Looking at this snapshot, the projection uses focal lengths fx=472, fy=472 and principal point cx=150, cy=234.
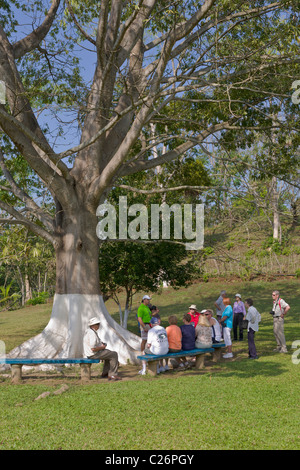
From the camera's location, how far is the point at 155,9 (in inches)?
482

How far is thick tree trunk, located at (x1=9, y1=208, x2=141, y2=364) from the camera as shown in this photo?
10.9 m

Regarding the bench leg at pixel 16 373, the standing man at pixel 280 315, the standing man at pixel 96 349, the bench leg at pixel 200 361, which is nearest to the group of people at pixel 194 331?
the standing man at pixel 280 315

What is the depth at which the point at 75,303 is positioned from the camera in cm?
1113

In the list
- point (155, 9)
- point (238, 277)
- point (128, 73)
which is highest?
point (155, 9)

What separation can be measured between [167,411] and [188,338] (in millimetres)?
3707

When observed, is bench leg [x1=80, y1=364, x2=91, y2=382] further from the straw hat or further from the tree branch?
the tree branch

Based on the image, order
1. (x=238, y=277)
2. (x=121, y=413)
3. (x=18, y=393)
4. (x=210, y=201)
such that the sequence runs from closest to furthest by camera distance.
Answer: (x=121, y=413) → (x=18, y=393) → (x=210, y=201) → (x=238, y=277)

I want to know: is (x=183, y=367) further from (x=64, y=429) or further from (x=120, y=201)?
(x=120, y=201)

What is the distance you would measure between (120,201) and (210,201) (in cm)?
433

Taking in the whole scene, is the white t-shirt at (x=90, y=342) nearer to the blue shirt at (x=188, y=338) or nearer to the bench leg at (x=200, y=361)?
the blue shirt at (x=188, y=338)

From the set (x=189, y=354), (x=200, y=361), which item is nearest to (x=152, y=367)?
(x=189, y=354)

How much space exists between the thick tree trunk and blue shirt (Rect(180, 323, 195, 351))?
1.42m

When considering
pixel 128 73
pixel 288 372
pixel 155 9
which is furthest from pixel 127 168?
pixel 288 372

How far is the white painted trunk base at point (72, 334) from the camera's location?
10816 mm
